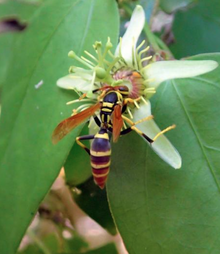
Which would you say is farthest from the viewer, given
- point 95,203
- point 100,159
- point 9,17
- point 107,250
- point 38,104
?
point 9,17

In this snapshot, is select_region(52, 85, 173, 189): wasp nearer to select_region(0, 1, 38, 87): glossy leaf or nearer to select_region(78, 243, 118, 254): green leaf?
select_region(78, 243, 118, 254): green leaf

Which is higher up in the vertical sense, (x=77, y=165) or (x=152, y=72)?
(x=152, y=72)

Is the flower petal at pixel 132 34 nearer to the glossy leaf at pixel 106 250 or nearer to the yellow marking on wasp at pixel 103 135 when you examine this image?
the yellow marking on wasp at pixel 103 135

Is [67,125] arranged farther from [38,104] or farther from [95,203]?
[95,203]

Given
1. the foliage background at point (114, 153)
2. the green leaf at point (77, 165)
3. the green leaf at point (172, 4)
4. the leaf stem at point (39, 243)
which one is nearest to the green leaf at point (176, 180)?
the foliage background at point (114, 153)

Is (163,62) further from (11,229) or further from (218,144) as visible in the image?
(11,229)

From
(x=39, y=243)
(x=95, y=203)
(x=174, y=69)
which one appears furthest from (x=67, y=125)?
(x=39, y=243)
